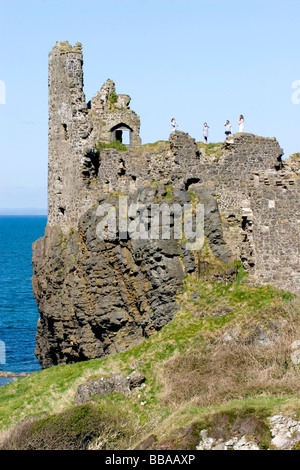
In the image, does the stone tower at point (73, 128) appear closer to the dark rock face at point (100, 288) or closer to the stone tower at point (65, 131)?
the stone tower at point (65, 131)

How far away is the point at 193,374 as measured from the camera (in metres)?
27.0

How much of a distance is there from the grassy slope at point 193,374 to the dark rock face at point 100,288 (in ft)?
4.52

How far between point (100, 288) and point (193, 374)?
1051cm

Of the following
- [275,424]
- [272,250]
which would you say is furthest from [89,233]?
[275,424]

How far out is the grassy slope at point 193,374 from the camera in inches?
958

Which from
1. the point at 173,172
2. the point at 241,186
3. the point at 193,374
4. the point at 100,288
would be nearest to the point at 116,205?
the point at 173,172

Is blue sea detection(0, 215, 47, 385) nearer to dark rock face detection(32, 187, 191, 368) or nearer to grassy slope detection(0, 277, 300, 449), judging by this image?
dark rock face detection(32, 187, 191, 368)

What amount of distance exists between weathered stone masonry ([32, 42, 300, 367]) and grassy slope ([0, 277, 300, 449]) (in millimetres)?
1275

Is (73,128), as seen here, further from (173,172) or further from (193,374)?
(193,374)

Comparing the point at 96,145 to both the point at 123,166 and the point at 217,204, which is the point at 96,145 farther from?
the point at 217,204

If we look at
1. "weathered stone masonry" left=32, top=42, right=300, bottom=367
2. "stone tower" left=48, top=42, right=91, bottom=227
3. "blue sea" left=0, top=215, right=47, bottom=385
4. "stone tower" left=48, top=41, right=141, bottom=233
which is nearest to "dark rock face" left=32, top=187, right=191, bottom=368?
"weathered stone masonry" left=32, top=42, right=300, bottom=367

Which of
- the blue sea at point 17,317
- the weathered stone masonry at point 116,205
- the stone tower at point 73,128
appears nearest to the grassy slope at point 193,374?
the weathered stone masonry at point 116,205

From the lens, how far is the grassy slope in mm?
24344

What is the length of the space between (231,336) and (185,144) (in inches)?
393
